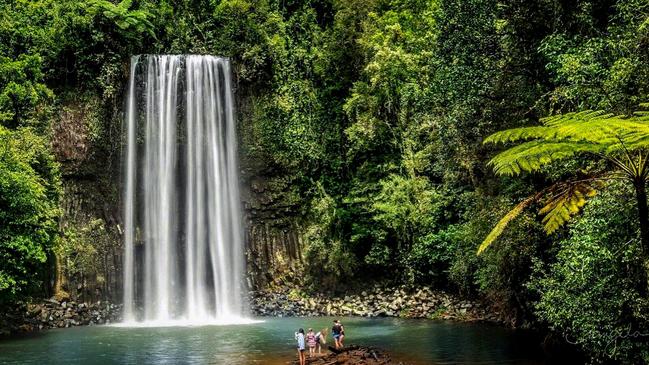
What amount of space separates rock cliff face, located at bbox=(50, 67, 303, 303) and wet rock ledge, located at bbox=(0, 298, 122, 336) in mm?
705

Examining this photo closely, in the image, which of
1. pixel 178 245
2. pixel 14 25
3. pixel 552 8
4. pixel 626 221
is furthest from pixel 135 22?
pixel 626 221

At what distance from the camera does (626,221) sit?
34.2 ft

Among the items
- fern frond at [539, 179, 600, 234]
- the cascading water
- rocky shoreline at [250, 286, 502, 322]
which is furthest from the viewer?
the cascading water

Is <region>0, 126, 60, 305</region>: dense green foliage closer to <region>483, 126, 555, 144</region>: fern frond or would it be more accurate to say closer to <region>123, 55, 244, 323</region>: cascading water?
<region>123, 55, 244, 323</region>: cascading water

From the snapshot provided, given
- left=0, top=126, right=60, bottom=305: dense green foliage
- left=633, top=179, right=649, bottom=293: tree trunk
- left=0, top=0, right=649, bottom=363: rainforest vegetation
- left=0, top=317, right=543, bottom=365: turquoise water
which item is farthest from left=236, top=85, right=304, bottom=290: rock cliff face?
left=633, top=179, right=649, bottom=293: tree trunk

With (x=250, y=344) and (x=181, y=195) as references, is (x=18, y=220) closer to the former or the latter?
(x=250, y=344)

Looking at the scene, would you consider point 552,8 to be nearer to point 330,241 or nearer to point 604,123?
point 604,123

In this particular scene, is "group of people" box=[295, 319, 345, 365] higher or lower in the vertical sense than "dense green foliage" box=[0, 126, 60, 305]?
lower

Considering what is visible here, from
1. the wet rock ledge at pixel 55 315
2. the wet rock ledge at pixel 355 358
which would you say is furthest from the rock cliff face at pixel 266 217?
the wet rock ledge at pixel 355 358

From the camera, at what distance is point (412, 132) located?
98.6ft

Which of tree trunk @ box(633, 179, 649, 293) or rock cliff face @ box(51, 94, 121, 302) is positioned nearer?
tree trunk @ box(633, 179, 649, 293)

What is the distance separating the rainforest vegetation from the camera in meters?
10.5

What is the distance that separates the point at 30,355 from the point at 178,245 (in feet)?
41.4

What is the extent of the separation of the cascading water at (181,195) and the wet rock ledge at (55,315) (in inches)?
40.9
